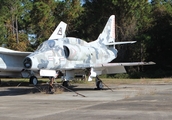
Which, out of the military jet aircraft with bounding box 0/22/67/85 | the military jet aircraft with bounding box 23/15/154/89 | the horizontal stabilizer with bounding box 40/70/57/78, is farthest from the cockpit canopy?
the military jet aircraft with bounding box 0/22/67/85

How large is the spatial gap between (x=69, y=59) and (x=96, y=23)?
97.4ft

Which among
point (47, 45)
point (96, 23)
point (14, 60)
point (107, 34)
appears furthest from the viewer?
point (96, 23)

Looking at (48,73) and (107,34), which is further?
(107,34)

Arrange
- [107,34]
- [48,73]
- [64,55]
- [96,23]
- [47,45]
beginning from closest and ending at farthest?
[48,73]
[47,45]
[64,55]
[107,34]
[96,23]

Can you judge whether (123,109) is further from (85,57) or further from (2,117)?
(85,57)

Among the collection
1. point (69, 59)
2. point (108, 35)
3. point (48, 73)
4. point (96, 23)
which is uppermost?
point (96, 23)

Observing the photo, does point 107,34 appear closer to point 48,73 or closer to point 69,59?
point 69,59

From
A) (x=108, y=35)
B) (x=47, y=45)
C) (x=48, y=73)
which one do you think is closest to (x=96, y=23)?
(x=108, y=35)

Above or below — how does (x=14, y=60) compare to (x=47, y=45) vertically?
below

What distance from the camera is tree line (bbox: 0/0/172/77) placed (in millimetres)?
43875

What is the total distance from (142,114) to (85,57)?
10.4 metres

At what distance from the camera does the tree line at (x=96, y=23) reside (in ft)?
144

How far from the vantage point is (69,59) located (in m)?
18.2

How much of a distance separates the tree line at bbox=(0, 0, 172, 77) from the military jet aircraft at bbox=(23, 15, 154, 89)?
2294 centimetres
